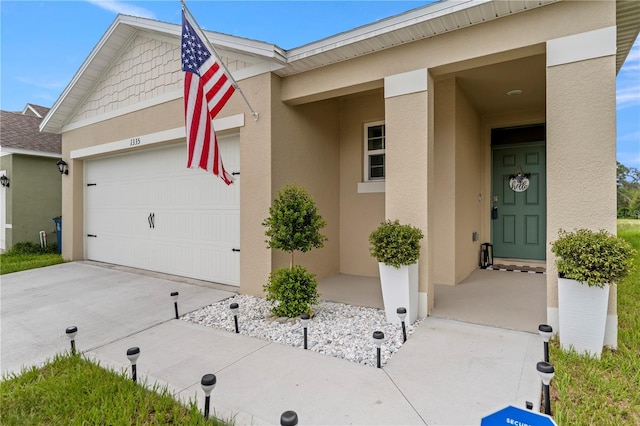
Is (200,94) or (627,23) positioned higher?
(627,23)

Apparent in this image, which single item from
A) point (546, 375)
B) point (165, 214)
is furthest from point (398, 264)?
point (165, 214)

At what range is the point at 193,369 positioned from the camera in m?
2.82

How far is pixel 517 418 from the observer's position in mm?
1086

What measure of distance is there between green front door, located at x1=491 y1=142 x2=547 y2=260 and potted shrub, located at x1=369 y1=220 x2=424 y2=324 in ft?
13.0

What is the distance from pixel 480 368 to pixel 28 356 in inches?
165

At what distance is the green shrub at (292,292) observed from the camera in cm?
395

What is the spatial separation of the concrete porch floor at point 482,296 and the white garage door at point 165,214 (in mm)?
1967

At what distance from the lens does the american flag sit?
3.82 m

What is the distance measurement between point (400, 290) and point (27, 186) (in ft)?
37.1

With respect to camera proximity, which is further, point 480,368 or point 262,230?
point 262,230

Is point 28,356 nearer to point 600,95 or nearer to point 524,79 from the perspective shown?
point 600,95

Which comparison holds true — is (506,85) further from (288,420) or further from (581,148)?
(288,420)

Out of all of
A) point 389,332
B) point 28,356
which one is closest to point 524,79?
point 389,332

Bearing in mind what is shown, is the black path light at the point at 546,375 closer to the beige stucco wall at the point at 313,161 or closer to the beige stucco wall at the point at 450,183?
the beige stucco wall at the point at 450,183
